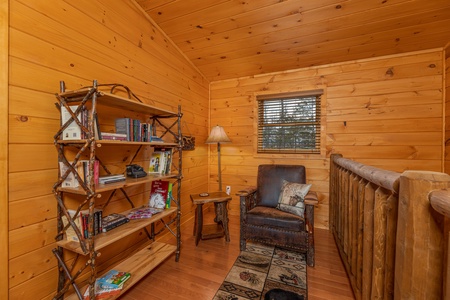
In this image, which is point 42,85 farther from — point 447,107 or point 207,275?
point 447,107

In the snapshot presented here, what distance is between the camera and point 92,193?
4.03 ft

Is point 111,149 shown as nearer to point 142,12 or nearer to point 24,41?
point 24,41

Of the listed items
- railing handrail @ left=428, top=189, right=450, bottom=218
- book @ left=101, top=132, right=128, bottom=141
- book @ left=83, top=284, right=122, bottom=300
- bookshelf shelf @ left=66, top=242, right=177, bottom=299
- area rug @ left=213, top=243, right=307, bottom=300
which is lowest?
area rug @ left=213, top=243, right=307, bottom=300

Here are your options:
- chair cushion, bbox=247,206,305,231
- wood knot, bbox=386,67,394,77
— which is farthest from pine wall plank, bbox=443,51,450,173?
chair cushion, bbox=247,206,305,231

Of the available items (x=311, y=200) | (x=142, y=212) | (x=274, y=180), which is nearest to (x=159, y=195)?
(x=142, y=212)

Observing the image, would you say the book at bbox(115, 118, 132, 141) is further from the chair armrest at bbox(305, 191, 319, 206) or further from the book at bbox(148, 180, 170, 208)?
the chair armrest at bbox(305, 191, 319, 206)

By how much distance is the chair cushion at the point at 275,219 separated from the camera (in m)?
Result: 1.93

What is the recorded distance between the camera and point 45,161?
1350 millimetres

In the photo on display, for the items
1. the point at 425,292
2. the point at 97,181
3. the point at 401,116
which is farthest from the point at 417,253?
the point at 401,116

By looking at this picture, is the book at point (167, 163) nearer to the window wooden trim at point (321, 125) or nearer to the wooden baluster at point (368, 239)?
the window wooden trim at point (321, 125)

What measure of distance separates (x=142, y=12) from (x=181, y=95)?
99 cm

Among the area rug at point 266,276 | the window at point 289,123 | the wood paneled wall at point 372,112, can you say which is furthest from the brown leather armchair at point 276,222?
the wood paneled wall at point 372,112

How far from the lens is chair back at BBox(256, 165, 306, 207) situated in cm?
247

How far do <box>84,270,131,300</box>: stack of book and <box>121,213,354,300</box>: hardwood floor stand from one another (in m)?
0.17
